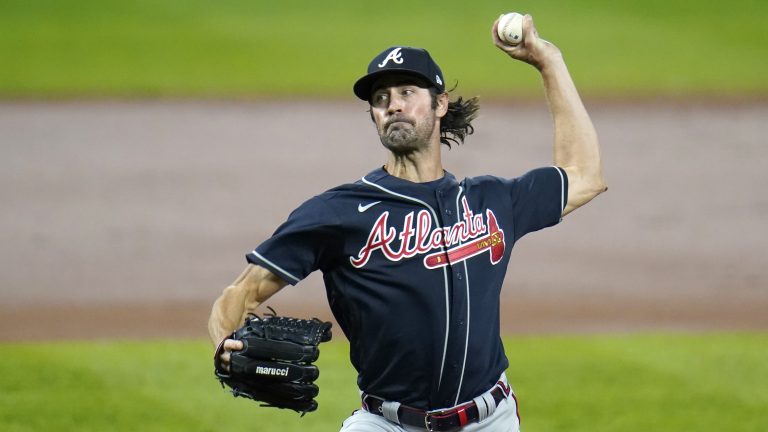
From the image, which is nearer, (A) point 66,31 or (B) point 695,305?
(B) point 695,305

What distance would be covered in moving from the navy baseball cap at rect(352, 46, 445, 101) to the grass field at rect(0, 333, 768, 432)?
248 centimetres

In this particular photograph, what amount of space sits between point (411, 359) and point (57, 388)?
3.38 metres

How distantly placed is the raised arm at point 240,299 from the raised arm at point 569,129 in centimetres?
110

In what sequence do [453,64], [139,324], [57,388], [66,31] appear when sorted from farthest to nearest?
[66,31] < [453,64] < [139,324] < [57,388]

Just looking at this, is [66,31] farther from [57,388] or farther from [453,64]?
[57,388]

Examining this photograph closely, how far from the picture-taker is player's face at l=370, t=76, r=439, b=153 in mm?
3908

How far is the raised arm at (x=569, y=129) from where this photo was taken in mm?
4195

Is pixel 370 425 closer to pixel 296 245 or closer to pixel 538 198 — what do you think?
pixel 296 245

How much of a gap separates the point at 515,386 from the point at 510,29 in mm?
2940

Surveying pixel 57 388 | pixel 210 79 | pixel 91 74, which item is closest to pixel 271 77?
pixel 210 79

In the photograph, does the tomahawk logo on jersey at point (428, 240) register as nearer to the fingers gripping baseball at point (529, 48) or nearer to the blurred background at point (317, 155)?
the fingers gripping baseball at point (529, 48)

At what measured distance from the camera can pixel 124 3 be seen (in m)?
16.2

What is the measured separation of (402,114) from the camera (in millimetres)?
3924

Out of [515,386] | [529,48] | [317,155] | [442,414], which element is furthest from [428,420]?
[317,155]
